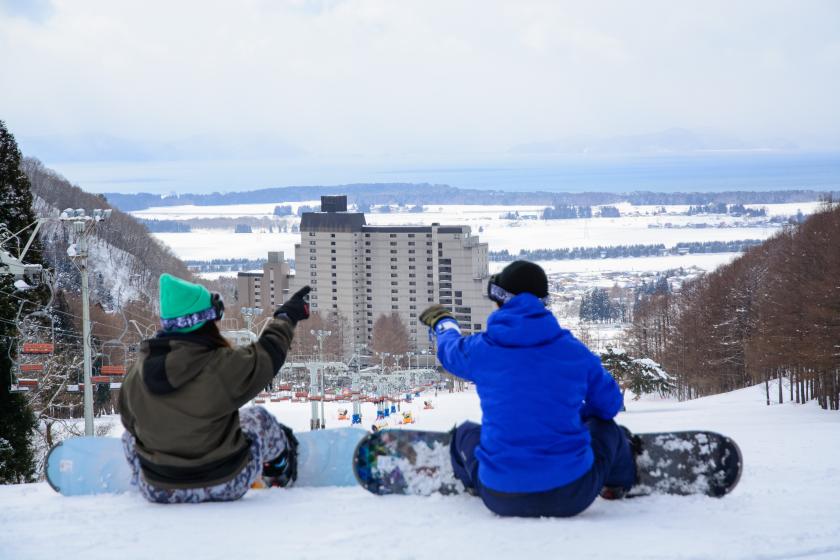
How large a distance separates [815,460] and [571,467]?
4640 mm

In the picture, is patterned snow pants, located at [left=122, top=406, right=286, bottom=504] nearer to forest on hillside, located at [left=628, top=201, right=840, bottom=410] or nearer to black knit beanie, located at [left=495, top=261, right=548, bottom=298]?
black knit beanie, located at [left=495, top=261, right=548, bottom=298]

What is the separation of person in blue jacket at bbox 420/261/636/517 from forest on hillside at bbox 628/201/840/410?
22.0m

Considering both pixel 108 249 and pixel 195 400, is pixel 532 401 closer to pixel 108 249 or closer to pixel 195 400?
pixel 195 400

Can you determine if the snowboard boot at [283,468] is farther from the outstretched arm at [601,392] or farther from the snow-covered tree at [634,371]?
the snow-covered tree at [634,371]

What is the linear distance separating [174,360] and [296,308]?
0.78 m

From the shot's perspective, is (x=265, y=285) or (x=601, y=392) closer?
(x=601, y=392)

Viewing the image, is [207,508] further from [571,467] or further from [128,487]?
[571,467]

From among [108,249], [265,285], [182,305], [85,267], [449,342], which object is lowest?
[265,285]

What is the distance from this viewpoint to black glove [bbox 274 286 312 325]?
506 centimetres

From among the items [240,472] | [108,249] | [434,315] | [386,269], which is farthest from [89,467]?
[386,269]

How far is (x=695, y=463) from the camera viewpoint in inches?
202

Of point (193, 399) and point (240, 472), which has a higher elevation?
point (193, 399)

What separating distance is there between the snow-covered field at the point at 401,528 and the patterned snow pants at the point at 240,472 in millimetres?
71

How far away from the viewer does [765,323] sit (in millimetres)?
31594
